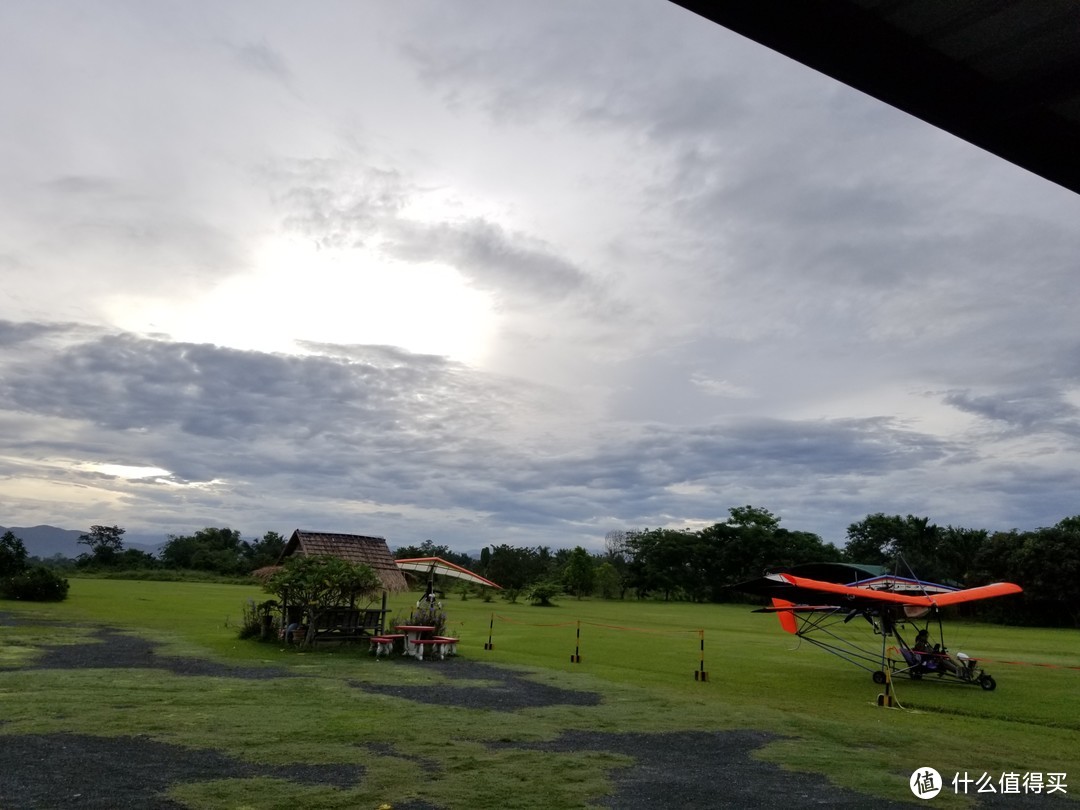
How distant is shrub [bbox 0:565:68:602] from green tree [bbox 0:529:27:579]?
98.1 inches

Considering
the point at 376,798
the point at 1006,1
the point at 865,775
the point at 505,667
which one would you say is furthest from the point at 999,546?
the point at 1006,1

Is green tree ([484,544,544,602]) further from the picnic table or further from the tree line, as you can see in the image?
the picnic table

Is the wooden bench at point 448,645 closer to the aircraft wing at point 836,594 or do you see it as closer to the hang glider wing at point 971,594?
the aircraft wing at point 836,594

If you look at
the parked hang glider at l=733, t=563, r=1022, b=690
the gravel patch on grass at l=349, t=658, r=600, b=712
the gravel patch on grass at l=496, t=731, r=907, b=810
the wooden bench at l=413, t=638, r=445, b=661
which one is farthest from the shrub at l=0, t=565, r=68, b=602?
the gravel patch on grass at l=496, t=731, r=907, b=810

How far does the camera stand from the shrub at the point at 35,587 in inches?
1099

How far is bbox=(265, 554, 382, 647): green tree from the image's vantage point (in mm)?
17203

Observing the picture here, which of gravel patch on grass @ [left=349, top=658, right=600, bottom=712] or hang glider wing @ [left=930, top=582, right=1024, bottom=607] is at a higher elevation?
hang glider wing @ [left=930, top=582, right=1024, bottom=607]

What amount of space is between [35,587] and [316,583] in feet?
57.5

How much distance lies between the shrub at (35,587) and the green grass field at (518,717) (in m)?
11.2

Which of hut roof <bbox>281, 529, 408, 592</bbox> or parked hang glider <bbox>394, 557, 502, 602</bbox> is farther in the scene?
parked hang glider <bbox>394, 557, 502, 602</bbox>

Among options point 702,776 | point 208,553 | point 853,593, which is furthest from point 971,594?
point 208,553

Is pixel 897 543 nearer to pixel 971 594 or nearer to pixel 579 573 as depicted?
pixel 579 573

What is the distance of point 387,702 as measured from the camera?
10281 millimetres

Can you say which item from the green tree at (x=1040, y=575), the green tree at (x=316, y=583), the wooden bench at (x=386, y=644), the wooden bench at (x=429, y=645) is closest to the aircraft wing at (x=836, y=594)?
the wooden bench at (x=429, y=645)
